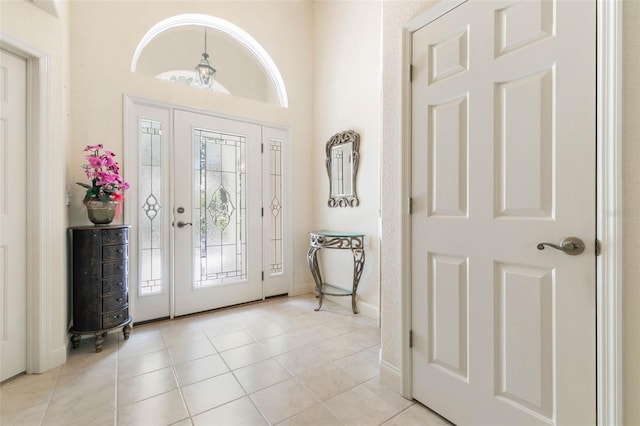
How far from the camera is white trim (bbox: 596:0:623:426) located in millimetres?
1023

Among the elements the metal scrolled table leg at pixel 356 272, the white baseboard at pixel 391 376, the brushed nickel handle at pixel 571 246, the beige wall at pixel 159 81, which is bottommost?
the white baseboard at pixel 391 376

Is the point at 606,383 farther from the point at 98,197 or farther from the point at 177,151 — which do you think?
the point at 177,151

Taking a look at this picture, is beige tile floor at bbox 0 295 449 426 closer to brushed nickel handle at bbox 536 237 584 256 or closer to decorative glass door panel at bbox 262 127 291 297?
decorative glass door panel at bbox 262 127 291 297

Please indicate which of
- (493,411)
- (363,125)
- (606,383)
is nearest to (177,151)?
(363,125)

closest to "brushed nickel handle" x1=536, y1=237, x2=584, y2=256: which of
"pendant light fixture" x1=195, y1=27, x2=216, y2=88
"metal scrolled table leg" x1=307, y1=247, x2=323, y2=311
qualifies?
"metal scrolled table leg" x1=307, y1=247, x2=323, y2=311

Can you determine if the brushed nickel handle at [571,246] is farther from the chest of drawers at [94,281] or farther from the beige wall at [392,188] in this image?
the chest of drawers at [94,281]

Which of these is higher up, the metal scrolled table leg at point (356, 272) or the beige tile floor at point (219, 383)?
the metal scrolled table leg at point (356, 272)

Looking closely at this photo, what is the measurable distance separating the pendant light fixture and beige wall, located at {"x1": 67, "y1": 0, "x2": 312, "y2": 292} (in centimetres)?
20

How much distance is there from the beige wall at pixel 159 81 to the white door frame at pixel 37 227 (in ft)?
1.53

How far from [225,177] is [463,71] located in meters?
2.58

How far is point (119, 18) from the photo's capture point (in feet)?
8.91

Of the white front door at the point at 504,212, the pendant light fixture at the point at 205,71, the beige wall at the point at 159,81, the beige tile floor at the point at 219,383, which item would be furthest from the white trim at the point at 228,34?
the beige tile floor at the point at 219,383

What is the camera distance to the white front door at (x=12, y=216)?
1.87m

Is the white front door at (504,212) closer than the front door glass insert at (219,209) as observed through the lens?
Yes
